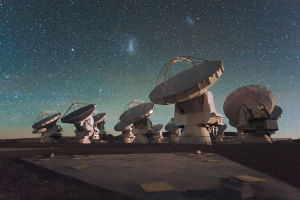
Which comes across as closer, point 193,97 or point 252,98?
point 193,97

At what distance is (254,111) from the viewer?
33.5 m

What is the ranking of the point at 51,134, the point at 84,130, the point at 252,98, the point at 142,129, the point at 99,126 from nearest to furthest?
the point at 252,98, the point at 142,129, the point at 84,130, the point at 51,134, the point at 99,126

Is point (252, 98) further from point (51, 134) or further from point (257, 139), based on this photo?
point (51, 134)

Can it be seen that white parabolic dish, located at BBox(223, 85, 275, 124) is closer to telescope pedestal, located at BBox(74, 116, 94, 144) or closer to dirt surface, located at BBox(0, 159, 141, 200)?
telescope pedestal, located at BBox(74, 116, 94, 144)

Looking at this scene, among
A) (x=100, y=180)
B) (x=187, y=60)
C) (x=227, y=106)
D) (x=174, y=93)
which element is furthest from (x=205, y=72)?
(x=100, y=180)

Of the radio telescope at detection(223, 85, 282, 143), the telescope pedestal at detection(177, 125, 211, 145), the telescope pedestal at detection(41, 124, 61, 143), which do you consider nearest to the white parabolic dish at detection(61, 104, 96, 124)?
the telescope pedestal at detection(41, 124, 61, 143)

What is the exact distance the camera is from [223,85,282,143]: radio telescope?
108 ft

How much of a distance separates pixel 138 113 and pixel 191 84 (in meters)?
19.9

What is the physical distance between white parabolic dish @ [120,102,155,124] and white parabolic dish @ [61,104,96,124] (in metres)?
7.11

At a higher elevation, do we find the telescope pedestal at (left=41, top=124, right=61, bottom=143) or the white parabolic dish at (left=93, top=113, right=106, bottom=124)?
the white parabolic dish at (left=93, top=113, right=106, bottom=124)

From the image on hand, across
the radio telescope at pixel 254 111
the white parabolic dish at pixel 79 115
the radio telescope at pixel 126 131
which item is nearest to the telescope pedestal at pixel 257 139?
the radio telescope at pixel 254 111

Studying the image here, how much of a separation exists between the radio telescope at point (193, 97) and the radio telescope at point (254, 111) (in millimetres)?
8556

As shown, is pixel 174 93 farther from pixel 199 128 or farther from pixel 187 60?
pixel 199 128

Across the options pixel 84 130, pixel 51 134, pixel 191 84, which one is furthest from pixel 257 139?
pixel 51 134
